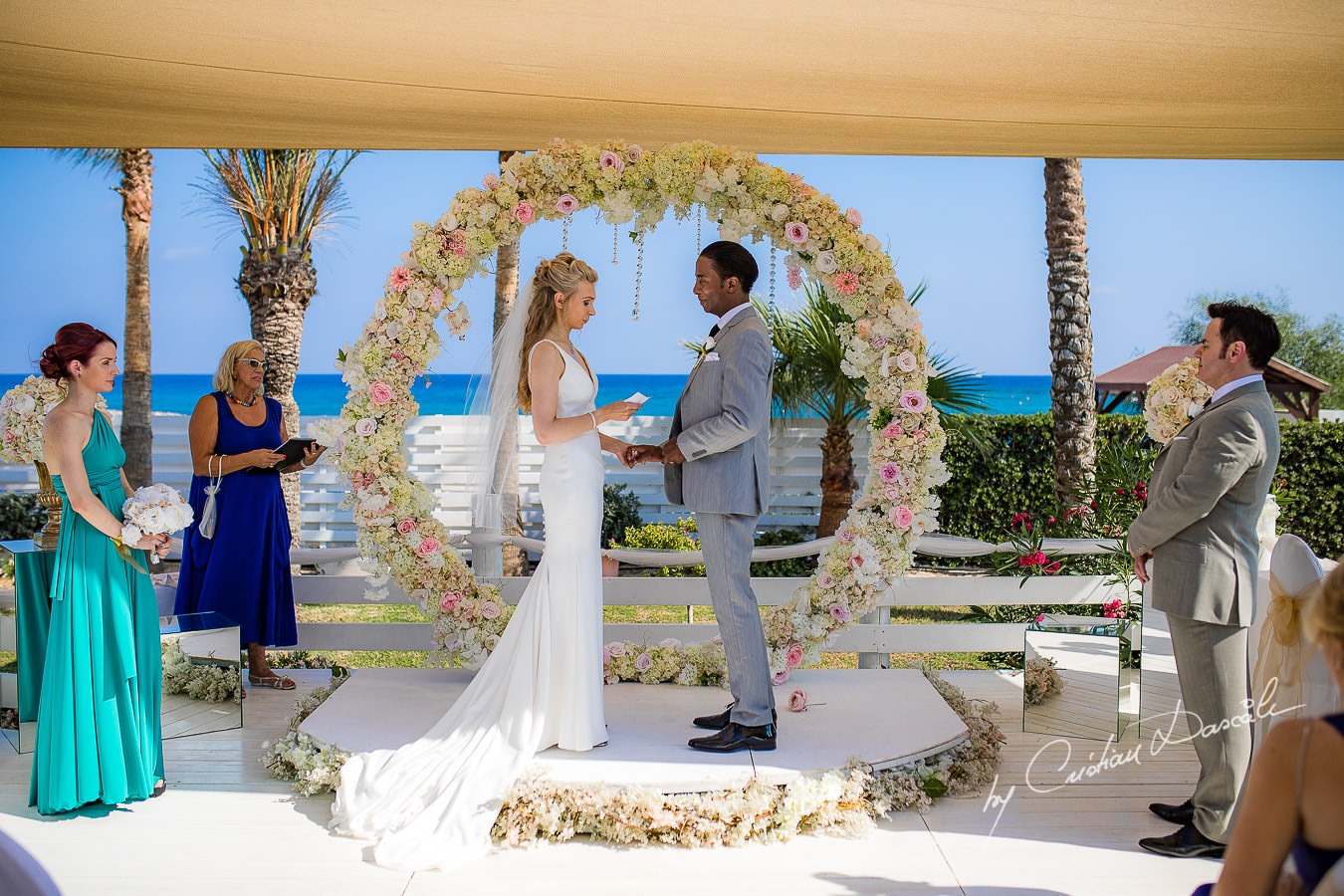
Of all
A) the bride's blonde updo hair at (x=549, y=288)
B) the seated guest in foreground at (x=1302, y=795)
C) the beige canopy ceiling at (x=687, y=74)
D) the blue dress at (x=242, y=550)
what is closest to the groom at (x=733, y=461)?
the bride's blonde updo hair at (x=549, y=288)

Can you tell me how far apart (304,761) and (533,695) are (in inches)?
39.7

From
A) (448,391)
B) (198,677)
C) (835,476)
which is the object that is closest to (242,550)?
(198,677)

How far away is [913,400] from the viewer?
4.95 m

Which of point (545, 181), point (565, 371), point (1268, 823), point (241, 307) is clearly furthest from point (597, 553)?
point (241, 307)

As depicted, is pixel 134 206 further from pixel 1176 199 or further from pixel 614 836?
pixel 1176 199

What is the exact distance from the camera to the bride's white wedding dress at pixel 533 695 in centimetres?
388

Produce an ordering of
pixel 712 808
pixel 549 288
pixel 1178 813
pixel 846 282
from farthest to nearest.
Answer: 1. pixel 846 282
2. pixel 549 288
3. pixel 1178 813
4. pixel 712 808

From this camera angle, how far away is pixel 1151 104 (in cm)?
434

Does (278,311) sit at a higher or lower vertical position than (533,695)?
higher

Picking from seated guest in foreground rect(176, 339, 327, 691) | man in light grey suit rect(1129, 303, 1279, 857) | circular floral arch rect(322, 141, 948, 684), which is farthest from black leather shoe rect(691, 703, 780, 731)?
seated guest in foreground rect(176, 339, 327, 691)

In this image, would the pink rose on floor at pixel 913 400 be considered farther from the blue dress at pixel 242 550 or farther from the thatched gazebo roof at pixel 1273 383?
the thatched gazebo roof at pixel 1273 383

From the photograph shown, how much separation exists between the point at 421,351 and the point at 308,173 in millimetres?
6710

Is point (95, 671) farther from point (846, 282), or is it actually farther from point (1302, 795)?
point (1302, 795)

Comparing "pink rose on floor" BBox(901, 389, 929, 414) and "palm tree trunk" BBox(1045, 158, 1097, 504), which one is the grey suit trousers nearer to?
"pink rose on floor" BBox(901, 389, 929, 414)
